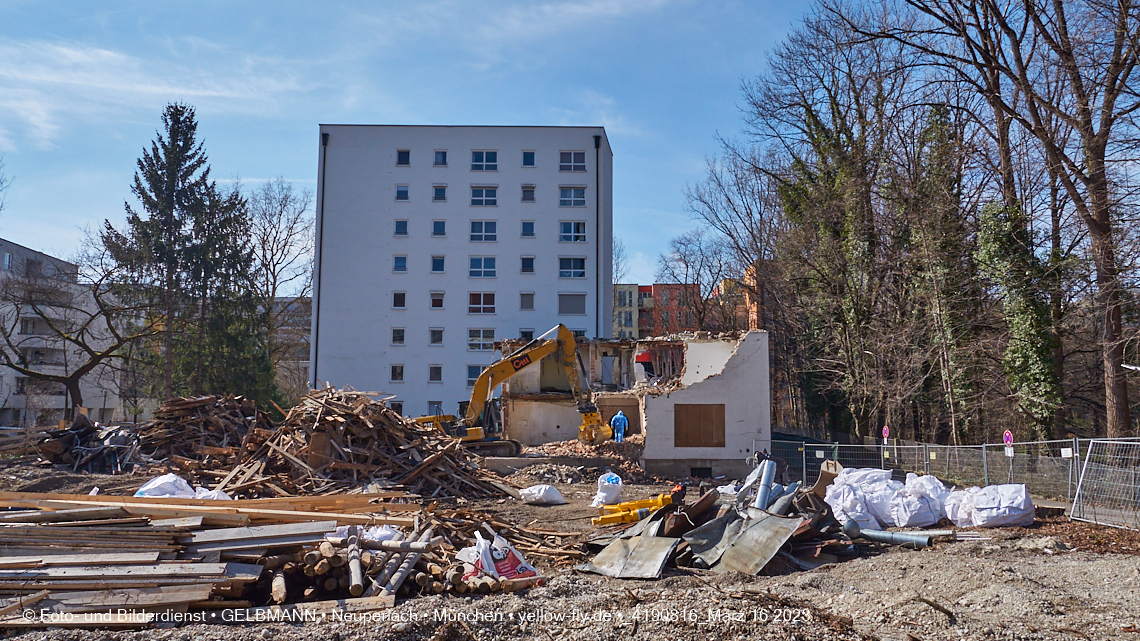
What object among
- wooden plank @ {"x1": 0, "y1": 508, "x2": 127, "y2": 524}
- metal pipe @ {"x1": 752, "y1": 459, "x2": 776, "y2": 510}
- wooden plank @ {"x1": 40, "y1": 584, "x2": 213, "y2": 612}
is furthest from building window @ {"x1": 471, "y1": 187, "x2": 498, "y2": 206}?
wooden plank @ {"x1": 40, "y1": 584, "x2": 213, "y2": 612}

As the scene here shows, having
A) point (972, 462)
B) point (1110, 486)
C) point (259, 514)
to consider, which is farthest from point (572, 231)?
point (259, 514)

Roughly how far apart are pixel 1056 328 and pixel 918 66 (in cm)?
793

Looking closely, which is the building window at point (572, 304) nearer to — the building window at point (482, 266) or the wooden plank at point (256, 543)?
the building window at point (482, 266)

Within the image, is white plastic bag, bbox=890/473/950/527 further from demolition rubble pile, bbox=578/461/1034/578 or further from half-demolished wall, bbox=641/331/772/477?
half-demolished wall, bbox=641/331/772/477

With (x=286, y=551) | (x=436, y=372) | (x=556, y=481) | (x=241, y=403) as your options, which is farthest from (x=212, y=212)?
(x=286, y=551)

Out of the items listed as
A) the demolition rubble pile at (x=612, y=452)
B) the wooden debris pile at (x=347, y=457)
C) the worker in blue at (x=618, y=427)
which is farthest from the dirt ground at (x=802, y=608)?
the worker in blue at (x=618, y=427)

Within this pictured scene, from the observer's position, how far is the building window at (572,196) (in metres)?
47.4

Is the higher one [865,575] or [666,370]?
[666,370]

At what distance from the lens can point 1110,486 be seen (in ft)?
43.8

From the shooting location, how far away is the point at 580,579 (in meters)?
9.38

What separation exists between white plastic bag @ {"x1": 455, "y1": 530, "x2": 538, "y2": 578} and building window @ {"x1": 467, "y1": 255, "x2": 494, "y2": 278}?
3739cm

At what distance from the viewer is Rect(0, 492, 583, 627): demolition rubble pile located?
7312mm

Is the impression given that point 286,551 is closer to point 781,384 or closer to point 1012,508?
point 1012,508

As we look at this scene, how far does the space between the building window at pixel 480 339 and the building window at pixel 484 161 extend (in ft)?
33.1
